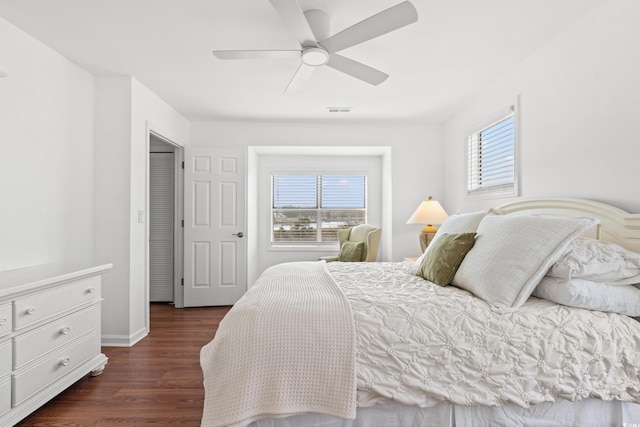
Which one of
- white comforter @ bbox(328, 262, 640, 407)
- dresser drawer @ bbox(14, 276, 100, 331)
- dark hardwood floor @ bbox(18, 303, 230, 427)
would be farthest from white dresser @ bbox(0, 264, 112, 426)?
white comforter @ bbox(328, 262, 640, 407)

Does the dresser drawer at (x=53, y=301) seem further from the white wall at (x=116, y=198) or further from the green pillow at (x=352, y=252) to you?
the green pillow at (x=352, y=252)

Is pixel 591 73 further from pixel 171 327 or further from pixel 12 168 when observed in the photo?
pixel 171 327

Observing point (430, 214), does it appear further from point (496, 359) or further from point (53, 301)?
point (53, 301)

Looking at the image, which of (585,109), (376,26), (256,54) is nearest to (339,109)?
(256,54)

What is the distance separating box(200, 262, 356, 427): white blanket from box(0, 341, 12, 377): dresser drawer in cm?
112

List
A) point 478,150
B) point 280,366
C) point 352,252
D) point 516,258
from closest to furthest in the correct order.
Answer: point 280,366 < point 516,258 < point 478,150 < point 352,252

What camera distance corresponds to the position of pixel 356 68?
2355 millimetres

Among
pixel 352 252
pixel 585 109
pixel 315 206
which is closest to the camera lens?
pixel 585 109

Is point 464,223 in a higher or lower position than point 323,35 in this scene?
lower

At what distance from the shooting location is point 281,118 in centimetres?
432

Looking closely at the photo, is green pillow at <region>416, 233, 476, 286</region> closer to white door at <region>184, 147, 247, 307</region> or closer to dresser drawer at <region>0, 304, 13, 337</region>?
dresser drawer at <region>0, 304, 13, 337</region>

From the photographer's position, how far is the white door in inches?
169

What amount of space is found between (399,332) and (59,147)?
9.29 ft

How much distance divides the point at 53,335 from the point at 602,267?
2.93m
